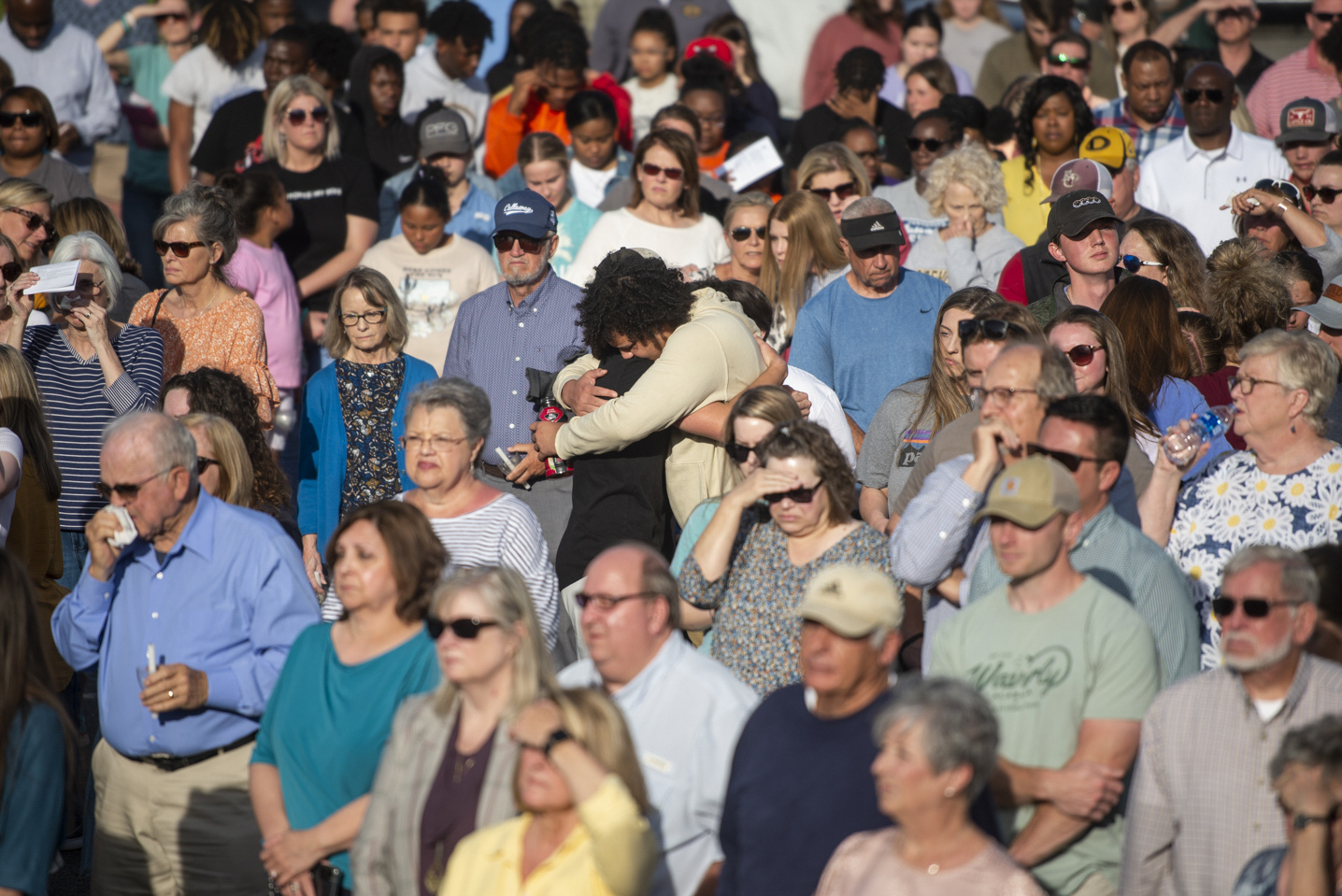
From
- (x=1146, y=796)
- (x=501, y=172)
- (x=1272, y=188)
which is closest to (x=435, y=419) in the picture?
(x=1146, y=796)

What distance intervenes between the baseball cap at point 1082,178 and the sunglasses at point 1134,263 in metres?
0.53

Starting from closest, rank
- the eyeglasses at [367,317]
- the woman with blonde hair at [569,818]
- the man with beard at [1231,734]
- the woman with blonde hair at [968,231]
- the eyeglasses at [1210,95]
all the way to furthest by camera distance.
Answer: the woman with blonde hair at [569,818]
the man with beard at [1231,734]
the eyeglasses at [367,317]
the woman with blonde hair at [968,231]
the eyeglasses at [1210,95]

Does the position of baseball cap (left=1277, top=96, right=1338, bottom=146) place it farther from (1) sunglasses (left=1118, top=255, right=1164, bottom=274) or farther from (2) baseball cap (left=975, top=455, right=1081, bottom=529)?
(2) baseball cap (left=975, top=455, right=1081, bottom=529)

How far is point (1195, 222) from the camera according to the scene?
8953 millimetres

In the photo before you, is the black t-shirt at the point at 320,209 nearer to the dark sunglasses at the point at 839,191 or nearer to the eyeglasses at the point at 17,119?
the eyeglasses at the point at 17,119

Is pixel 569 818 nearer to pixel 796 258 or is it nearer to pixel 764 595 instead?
pixel 764 595

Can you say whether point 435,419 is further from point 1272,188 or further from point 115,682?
point 1272,188

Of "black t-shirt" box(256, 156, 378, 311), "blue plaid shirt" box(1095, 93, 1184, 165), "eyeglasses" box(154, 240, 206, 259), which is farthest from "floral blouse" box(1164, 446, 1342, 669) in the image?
"black t-shirt" box(256, 156, 378, 311)

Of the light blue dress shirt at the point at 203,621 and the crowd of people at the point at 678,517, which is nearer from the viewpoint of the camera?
the crowd of people at the point at 678,517

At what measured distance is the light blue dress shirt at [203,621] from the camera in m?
4.62

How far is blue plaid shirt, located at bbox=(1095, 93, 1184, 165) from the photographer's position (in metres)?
9.80

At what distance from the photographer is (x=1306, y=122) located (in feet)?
28.4

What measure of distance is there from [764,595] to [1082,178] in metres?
3.69

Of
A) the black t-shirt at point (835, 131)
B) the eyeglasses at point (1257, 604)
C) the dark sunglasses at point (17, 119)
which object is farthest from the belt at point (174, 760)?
the black t-shirt at point (835, 131)
